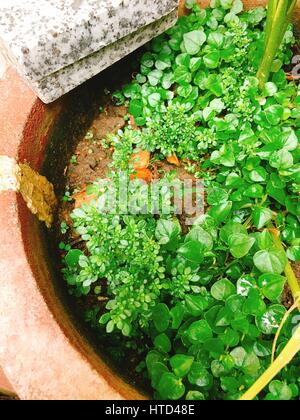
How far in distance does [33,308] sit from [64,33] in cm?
80

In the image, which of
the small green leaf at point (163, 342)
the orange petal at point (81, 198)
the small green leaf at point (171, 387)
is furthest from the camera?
the orange petal at point (81, 198)

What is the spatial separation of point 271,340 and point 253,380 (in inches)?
6.8

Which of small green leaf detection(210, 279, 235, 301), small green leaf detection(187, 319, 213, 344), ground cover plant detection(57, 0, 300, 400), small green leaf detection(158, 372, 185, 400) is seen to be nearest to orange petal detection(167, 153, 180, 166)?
ground cover plant detection(57, 0, 300, 400)

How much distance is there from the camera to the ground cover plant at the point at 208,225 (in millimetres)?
1388

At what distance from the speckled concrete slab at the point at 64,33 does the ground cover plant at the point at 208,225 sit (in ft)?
0.89

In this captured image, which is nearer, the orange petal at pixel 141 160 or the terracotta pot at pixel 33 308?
the terracotta pot at pixel 33 308

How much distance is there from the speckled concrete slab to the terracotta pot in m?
0.11

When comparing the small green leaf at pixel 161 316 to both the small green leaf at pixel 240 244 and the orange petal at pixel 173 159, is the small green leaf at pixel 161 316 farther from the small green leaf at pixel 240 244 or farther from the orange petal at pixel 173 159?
the orange petal at pixel 173 159

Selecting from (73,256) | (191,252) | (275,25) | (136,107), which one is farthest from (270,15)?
(73,256)

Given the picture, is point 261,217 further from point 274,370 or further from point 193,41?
point 193,41

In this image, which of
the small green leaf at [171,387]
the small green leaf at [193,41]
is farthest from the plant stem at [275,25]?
the small green leaf at [171,387]

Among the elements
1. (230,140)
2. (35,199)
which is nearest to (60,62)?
(35,199)

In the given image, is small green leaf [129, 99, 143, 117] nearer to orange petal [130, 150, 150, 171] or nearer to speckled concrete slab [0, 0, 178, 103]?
orange petal [130, 150, 150, 171]

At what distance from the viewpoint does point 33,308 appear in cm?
125
